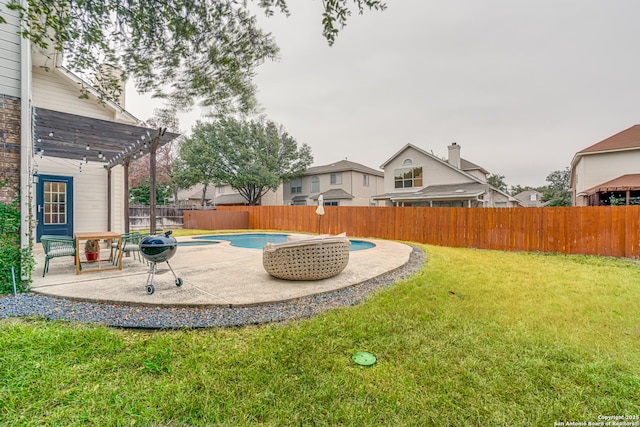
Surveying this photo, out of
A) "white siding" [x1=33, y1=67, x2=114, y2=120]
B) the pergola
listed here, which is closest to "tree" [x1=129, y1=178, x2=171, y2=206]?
"white siding" [x1=33, y1=67, x2=114, y2=120]

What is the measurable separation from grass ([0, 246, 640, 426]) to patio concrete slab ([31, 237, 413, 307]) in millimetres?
816

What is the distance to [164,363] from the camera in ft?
7.81

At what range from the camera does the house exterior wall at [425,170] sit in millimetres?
18531

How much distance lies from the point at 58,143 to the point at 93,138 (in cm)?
108

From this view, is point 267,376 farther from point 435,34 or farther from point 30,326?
point 435,34

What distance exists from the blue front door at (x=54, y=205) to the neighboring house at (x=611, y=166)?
2134cm

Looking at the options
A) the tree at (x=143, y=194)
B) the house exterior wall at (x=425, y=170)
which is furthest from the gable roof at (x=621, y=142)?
the tree at (x=143, y=194)

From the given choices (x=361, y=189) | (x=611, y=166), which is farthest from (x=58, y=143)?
(x=611, y=166)

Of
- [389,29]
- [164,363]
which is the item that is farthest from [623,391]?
[389,29]

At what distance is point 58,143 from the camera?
6777 millimetres

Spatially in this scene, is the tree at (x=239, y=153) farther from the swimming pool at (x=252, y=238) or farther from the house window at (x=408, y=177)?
the house window at (x=408, y=177)

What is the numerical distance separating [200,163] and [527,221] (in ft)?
74.3

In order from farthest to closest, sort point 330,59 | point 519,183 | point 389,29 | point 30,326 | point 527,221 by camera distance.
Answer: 1. point 519,183
2. point 527,221
3. point 330,59
4. point 389,29
5. point 30,326

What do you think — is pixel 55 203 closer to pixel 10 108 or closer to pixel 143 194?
pixel 10 108
